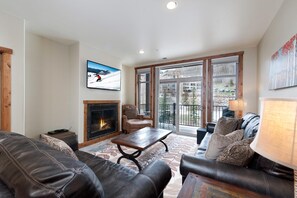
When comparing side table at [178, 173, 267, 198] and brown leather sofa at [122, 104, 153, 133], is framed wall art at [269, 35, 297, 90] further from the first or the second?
brown leather sofa at [122, 104, 153, 133]

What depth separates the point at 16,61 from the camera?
2250 millimetres

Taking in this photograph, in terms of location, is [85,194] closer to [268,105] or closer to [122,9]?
[268,105]

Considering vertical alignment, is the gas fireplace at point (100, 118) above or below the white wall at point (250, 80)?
below

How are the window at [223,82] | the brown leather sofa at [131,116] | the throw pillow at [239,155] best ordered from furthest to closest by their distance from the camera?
1. the brown leather sofa at [131,116]
2. the window at [223,82]
3. the throw pillow at [239,155]

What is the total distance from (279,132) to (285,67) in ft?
5.45

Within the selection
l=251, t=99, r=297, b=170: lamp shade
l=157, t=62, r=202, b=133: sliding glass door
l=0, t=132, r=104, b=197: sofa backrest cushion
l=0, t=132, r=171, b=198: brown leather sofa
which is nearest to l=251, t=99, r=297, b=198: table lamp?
l=251, t=99, r=297, b=170: lamp shade

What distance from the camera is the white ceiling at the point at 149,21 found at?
1938 millimetres

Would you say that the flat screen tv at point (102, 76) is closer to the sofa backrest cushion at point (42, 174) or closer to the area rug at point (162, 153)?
the area rug at point (162, 153)

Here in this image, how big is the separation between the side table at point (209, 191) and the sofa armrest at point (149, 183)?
0.63 feet

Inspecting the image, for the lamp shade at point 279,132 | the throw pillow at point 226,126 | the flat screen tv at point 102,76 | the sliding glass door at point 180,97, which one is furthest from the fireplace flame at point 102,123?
the lamp shade at point 279,132

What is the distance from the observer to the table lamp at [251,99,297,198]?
0.58m

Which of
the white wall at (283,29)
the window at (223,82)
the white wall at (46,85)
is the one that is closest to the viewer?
the white wall at (283,29)

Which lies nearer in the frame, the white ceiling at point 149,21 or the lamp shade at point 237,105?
the white ceiling at point 149,21

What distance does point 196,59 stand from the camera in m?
4.16
